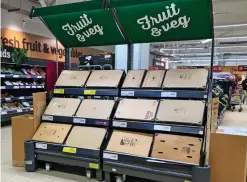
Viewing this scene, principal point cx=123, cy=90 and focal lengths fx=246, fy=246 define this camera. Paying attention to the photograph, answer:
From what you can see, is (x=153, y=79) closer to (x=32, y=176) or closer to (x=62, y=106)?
(x=62, y=106)

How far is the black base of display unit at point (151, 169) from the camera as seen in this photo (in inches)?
92.0

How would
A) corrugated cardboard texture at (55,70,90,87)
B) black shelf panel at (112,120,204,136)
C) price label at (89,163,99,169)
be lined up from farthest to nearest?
corrugated cardboard texture at (55,70,90,87) < price label at (89,163,99,169) < black shelf panel at (112,120,204,136)

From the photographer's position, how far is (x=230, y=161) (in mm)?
2488

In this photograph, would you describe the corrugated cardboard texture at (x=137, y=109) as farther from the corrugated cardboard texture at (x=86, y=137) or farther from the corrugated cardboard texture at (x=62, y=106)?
the corrugated cardboard texture at (x=62, y=106)

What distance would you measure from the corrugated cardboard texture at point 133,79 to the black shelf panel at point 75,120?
55 cm

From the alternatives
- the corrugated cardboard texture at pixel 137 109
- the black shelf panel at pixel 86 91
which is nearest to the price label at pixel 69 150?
the corrugated cardboard texture at pixel 137 109

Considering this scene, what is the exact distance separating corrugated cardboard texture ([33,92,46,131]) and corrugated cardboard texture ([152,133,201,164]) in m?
1.67

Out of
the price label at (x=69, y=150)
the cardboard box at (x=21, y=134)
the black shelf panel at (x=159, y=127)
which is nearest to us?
the black shelf panel at (x=159, y=127)

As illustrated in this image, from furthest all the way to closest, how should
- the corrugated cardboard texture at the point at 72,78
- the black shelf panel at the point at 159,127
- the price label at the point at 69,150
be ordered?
the corrugated cardboard texture at the point at 72,78, the price label at the point at 69,150, the black shelf panel at the point at 159,127

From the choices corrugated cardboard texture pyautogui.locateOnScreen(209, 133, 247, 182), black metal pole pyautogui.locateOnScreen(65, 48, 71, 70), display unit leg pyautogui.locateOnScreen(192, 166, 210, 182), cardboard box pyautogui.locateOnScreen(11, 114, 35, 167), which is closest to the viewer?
display unit leg pyautogui.locateOnScreen(192, 166, 210, 182)

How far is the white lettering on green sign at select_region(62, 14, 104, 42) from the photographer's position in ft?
11.1

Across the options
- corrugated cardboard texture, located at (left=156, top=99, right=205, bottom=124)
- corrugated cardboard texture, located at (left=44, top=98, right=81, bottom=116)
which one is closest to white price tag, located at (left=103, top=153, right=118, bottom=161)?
corrugated cardboard texture, located at (left=156, top=99, right=205, bottom=124)

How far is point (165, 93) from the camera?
2945 millimetres

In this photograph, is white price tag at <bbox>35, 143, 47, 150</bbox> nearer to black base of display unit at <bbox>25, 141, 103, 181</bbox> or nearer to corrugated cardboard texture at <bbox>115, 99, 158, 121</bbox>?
black base of display unit at <bbox>25, 141, 103, 181</bbox>
